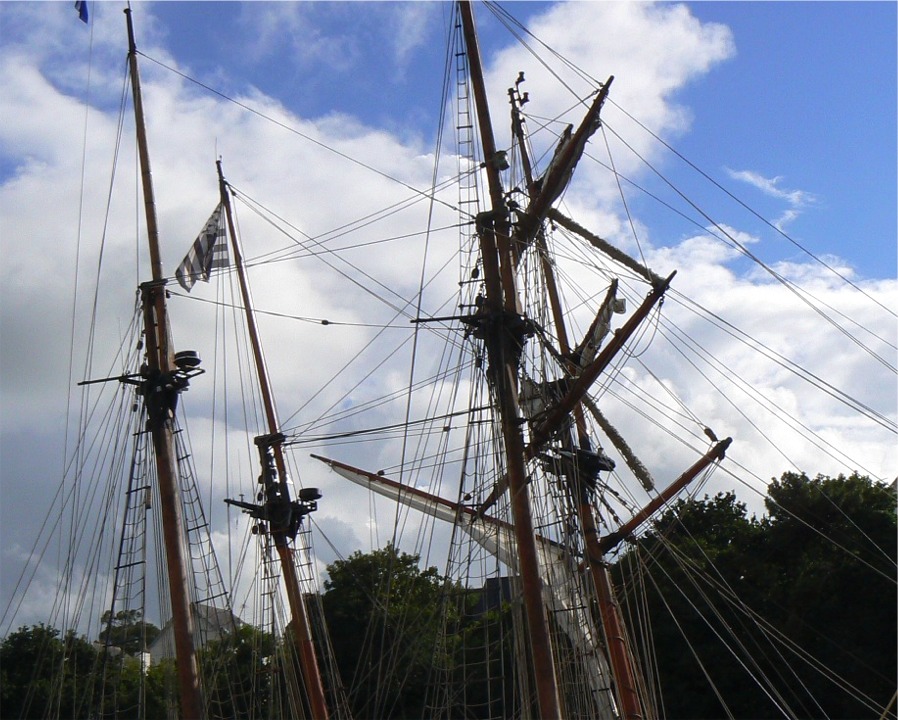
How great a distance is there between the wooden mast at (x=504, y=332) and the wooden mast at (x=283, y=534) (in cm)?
915

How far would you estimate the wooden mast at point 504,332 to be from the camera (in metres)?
20.9

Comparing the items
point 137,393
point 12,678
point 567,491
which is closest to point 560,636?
point 567,491

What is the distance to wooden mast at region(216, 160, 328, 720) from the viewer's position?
2983 centimetres

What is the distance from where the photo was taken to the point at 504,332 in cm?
2436

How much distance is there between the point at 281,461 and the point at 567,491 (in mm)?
8955

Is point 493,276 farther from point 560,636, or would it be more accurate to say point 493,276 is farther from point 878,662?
point 878,662

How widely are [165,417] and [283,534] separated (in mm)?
8177

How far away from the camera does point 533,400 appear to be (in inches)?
1103

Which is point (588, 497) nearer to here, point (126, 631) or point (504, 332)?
point (504, 332)

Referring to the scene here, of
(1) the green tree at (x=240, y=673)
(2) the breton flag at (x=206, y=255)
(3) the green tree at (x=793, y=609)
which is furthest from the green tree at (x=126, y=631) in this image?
(3) the green tree at (x=793, y=609)

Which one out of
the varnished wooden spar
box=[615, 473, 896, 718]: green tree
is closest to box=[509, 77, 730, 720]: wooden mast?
the varnished wooden spar

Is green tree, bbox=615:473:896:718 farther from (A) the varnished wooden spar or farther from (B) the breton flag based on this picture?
(B) the breton flag

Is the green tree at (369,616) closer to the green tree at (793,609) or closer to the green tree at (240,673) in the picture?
the green tree at (240,673)

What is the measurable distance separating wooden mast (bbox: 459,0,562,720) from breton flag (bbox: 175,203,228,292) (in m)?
7.59
